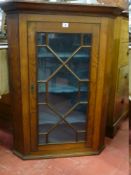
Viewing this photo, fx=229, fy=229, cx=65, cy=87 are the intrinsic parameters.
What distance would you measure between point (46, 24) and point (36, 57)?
0.25 meters

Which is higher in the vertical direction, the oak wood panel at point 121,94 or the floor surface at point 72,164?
the oak wood panel at point 121,94

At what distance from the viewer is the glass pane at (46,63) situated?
172 centimetres

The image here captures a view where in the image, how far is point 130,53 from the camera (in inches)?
78.9

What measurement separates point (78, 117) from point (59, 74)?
1.38 ft

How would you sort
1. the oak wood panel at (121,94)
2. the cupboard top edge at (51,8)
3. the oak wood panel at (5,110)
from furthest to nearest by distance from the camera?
1. the oak wood panel at (5,110)
2. the oak wood panel at (121,94)
3. the cupboard top edge at (51,8)

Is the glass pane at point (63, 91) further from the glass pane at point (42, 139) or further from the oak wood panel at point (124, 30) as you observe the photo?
the oak wood panel at point (124, 30)

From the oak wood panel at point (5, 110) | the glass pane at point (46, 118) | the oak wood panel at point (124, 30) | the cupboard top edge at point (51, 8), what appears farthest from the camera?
the oak wood panel at point (5, 110)

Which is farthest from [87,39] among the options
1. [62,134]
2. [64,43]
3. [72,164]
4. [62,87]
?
[72,164]

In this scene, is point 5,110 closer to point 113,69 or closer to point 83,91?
point 83,91

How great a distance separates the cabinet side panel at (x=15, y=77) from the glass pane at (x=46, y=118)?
0.17 meters

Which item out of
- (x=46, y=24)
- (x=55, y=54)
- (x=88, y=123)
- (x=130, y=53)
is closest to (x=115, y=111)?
(x=88, y=123)

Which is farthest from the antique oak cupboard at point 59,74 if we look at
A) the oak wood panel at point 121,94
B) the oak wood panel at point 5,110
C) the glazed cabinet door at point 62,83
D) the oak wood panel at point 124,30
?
the oak wood panel at point 5,110

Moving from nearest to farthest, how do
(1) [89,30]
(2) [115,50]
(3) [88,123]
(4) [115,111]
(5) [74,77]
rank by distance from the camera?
1. (1) [89,30]
2. (5) [74,77]
3. (3) [88,123]
4. (2) [115,50]
5. (4) [115,111]

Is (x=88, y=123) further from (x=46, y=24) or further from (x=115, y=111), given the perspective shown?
(x=46, y=24)
